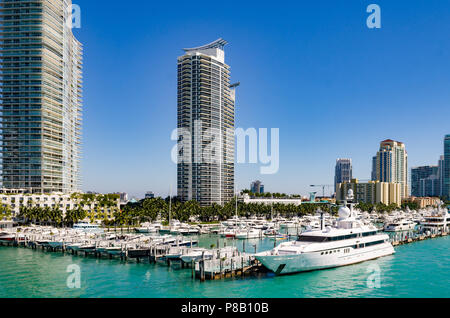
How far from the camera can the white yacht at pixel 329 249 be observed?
2288 inches

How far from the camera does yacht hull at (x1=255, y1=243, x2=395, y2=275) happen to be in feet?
189

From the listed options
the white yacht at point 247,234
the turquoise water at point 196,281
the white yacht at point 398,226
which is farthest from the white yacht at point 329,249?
the white yacht at point 398,226

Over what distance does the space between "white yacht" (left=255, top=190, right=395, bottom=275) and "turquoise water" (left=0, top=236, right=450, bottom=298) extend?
1.39 m

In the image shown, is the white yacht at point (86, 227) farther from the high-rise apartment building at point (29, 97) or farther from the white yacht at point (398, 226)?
the white yacht at point (398, 226)

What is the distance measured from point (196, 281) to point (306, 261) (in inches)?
671

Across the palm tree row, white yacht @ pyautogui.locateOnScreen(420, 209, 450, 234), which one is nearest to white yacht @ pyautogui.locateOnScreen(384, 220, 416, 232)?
white yacht @ pyautogui.locateOnScreen(420, 209, 450, 234)

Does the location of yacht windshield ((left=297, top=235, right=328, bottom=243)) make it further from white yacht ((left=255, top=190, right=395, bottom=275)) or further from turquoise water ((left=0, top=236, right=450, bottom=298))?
turquoise water ((left=0, top=236, right=450, bottom=298))

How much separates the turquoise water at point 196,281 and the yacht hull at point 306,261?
1024mm

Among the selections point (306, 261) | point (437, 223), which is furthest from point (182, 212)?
point (306, 261)

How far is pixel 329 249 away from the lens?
62.6m

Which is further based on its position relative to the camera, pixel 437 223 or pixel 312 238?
pixel 437 223

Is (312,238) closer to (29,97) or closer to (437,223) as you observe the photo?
(437,223)

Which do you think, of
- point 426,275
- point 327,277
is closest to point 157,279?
point 327,277

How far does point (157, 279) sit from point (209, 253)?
11479 mm
